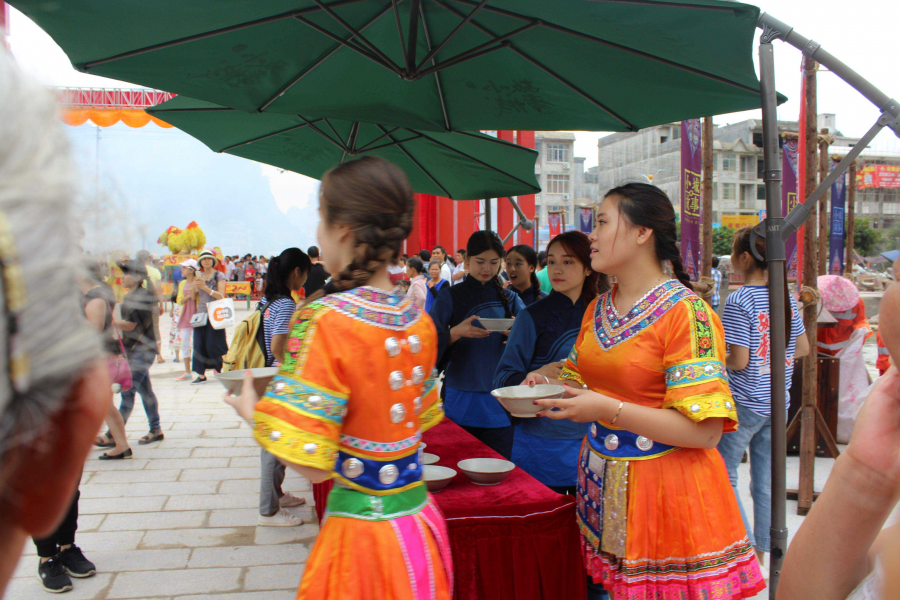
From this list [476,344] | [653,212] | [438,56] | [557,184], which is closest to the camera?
[653,212]

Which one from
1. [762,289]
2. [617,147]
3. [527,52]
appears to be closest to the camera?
[527,52]

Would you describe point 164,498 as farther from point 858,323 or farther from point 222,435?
point 858,323

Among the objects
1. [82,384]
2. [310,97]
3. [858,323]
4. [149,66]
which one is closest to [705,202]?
[858,323]

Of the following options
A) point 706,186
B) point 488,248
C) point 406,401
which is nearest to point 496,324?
point 488,248

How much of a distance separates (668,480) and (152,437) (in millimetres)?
5292

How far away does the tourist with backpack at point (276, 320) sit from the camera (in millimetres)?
3406

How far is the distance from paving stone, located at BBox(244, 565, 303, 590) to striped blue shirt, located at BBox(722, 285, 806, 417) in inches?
111

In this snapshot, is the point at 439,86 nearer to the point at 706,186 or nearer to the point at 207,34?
the point at 207,34

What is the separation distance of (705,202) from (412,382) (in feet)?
14.9

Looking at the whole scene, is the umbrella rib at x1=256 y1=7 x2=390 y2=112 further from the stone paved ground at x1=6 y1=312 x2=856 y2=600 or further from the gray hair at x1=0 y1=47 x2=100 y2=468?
the gray hair at x1=0 y1=47 x2=100 y2=468

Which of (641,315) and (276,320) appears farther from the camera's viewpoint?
(276,320)

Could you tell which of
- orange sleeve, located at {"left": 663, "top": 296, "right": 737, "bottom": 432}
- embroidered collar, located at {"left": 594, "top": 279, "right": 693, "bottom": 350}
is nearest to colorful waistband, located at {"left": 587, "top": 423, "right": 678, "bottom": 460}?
orange sleeve, located at {"left": 663, "top": 296, "right": 737, "bottom": 432}

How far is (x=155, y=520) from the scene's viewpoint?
151 inches

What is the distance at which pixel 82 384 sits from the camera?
15.9 inches
